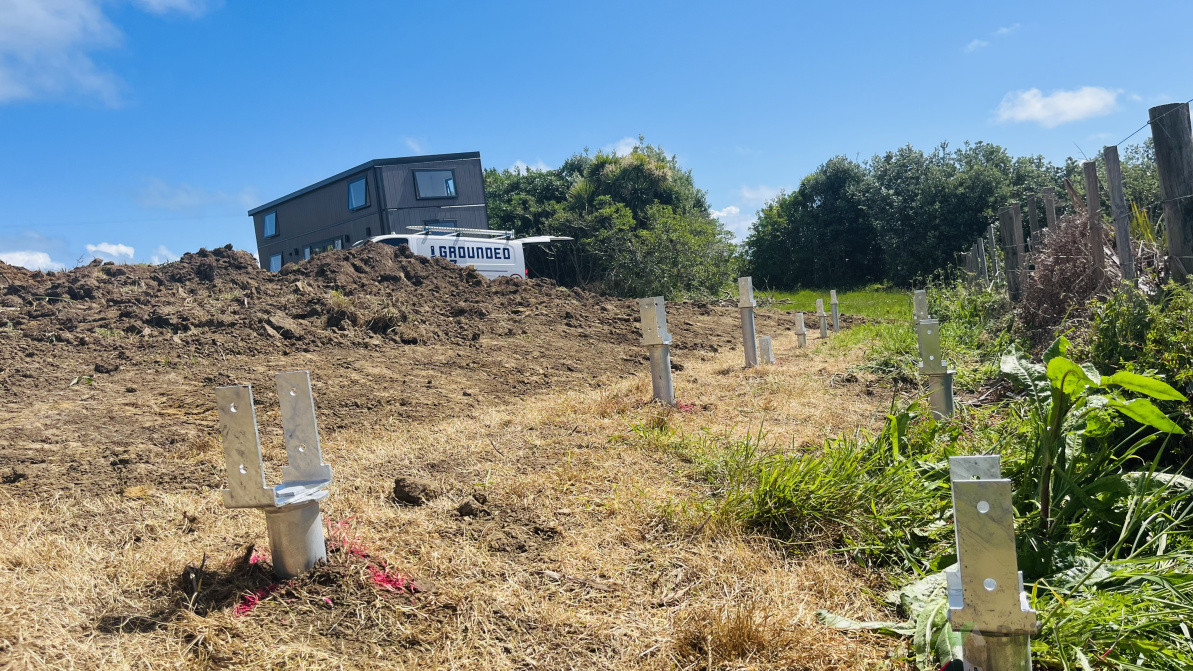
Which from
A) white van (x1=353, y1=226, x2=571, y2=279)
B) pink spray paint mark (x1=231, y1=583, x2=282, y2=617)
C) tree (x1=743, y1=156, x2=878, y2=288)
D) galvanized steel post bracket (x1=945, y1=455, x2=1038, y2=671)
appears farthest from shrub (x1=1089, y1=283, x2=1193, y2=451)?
tree (x1=743, y1=156, x2=878, y2=288)

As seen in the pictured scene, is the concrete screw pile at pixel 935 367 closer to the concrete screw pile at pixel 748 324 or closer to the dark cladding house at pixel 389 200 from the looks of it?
the concrete screw pile at pixel 748 324

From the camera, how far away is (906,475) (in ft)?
10.0

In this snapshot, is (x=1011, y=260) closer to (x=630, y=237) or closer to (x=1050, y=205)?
(x=1050, y=205)

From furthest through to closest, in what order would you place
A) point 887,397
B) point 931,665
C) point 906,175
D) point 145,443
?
point 906,175
point 887,397
point 145,443
point 931,665

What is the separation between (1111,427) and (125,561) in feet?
12.1

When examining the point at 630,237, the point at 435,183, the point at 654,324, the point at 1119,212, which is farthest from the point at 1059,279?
the point at 435,183

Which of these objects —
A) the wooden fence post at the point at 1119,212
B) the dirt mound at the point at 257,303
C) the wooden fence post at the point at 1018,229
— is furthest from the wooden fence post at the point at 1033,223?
the dirt mound at the point at 257,303

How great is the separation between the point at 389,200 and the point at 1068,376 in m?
23.1

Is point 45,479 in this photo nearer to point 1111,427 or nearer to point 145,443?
point 145,443

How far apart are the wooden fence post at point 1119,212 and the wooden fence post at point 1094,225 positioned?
60 cm

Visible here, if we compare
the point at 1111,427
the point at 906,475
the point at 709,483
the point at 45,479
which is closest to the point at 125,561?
the point at 45,479

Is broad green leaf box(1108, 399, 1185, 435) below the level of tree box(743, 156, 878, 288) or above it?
below

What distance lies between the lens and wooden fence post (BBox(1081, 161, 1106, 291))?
19.9 ft

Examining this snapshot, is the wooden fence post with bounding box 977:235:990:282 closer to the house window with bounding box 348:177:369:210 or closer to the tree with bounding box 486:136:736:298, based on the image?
the tree with bounding box 486:136:736:298
